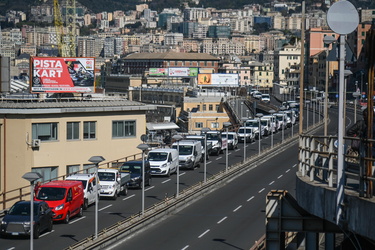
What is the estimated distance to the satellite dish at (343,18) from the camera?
10.6m

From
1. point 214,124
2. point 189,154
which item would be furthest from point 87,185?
point 214,124

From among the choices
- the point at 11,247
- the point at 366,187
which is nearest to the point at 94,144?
the point at 11,247

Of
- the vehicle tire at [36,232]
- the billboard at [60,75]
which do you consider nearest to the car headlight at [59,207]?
the vehicle tire at [36,232]

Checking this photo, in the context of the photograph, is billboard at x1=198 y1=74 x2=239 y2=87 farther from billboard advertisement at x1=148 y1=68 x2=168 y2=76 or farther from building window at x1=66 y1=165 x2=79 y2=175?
building window at x1=66 y1=165 x2=79 y2=175

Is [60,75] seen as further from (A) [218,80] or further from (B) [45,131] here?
(A) [218,80]

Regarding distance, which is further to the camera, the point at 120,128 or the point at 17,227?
the point at 120,128

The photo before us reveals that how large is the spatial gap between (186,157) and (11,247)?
848 inches

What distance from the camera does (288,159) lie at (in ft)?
175

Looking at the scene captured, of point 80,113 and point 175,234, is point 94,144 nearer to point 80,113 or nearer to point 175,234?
point 80,113

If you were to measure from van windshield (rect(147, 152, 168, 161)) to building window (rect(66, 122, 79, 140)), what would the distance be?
384 cm

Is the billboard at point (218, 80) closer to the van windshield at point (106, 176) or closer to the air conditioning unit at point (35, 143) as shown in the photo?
the air conditioning unit at point (35, 143)

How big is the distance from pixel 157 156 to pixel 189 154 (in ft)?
11.8

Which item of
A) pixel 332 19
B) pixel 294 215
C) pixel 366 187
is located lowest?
pixel 294 215

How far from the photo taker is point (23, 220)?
25.7 m
